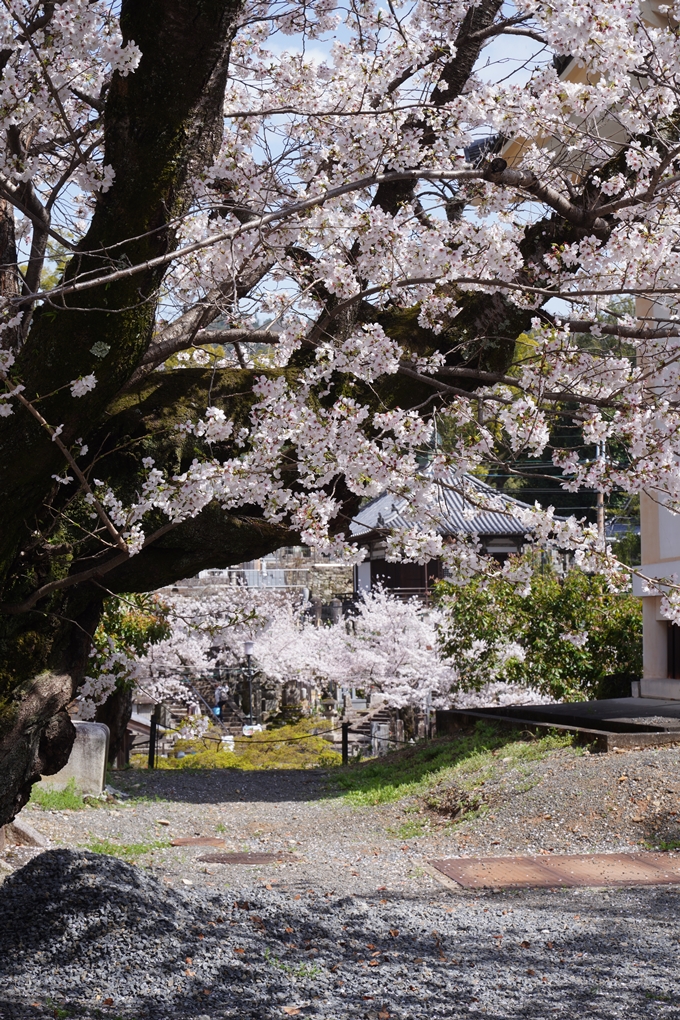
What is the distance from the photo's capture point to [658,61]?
15.9 feet

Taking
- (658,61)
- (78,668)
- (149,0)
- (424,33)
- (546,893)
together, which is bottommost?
(546,893)

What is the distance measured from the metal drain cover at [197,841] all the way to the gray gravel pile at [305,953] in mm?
2982

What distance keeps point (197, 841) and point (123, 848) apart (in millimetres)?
1075

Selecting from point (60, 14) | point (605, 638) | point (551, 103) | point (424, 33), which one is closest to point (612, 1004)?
point (551, 103)

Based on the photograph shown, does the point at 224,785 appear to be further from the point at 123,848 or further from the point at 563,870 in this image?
the point at 563,870

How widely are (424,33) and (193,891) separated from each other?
5658mm

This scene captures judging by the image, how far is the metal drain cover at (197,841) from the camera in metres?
8.72

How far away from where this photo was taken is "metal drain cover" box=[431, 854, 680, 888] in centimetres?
667

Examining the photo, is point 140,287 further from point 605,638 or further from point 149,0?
point 605,638

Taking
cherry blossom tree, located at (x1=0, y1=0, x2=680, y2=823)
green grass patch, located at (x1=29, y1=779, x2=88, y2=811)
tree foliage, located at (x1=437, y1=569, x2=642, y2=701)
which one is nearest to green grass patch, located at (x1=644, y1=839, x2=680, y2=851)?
cherry blossom tree, located at (x1=0, y1=0, x2=680, y2=823)

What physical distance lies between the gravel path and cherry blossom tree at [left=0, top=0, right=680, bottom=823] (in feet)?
2.63

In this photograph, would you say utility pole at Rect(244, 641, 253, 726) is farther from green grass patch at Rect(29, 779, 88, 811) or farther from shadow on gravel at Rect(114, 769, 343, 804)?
green grass patch at Rect(29, 779, 88, 811)

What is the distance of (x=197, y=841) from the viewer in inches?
353

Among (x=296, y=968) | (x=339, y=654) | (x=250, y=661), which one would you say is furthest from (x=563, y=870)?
(x=250, y=661)
